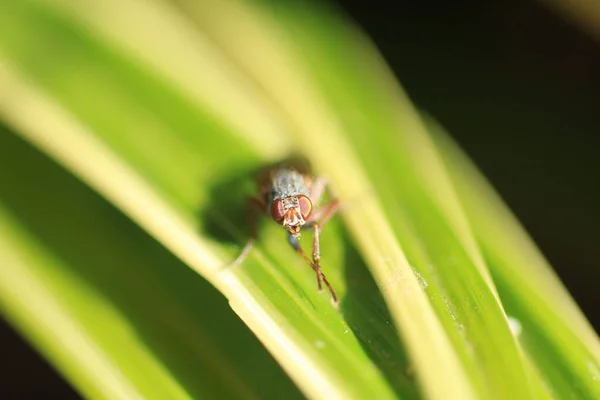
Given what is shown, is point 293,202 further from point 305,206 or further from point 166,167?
point 166,167

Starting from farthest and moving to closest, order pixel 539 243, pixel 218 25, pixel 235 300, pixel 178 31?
pixel 539 243 < pixel 218 25 < pixel 178 31 < pixel 235 300

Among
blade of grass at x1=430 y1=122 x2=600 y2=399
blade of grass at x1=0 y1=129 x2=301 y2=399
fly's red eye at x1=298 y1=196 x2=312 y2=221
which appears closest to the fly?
fly's red eye at x1=298 y1=196 x2=312 y2=221

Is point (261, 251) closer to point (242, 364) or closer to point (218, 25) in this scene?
point (242, 364)

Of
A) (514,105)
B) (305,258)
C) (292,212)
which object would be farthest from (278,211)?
(514,105)

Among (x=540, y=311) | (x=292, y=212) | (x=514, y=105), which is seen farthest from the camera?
(x=514, y=105)

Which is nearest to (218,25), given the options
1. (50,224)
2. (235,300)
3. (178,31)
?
(178,31)

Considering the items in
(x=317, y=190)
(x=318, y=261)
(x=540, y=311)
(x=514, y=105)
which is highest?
(x=514, y=105)

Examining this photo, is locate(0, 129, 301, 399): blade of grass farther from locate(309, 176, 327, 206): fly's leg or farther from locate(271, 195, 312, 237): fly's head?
locate(309, 176, 327, 206): fly's leg
